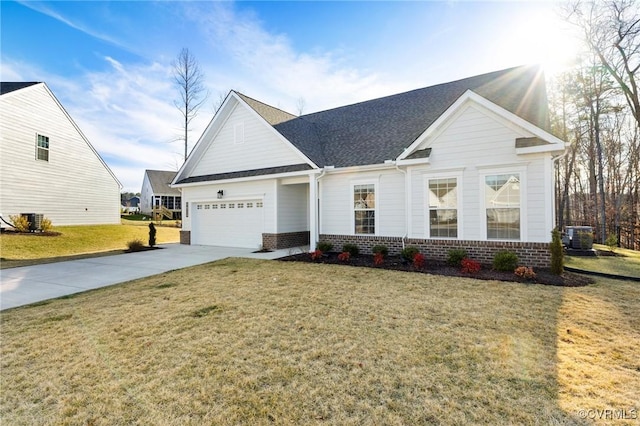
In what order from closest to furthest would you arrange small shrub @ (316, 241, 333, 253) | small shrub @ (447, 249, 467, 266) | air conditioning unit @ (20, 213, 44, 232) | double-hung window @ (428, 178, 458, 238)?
1. small shrub @ (447, 249, 467, 266)
2. double-hung window @ (428, 178, 458, 238)
3. small shrub @ (316, 241, 333, 253)
4. air conditioning unit @ (20, 213, 44, 232)

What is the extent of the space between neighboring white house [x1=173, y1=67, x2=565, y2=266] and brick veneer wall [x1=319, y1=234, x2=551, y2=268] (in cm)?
3

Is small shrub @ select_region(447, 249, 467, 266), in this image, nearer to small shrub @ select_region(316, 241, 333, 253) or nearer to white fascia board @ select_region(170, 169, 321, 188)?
small shrub @ select_region(316, 241, 333, 253)

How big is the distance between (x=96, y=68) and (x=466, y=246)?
60.9 feet

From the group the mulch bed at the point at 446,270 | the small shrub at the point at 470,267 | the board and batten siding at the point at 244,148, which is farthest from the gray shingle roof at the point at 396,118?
the small shrub at the point at 470,267

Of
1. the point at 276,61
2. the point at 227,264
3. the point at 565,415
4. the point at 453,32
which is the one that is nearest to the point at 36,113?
the point at 276,61

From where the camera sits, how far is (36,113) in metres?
18.5

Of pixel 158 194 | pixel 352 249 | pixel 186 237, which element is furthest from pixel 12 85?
pixel 158 194

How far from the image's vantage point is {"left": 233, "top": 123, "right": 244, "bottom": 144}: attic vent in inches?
566

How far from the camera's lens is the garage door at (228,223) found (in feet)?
45.3

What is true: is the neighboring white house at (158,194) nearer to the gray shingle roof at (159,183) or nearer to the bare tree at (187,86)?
the gray shingle roof at (159,183)

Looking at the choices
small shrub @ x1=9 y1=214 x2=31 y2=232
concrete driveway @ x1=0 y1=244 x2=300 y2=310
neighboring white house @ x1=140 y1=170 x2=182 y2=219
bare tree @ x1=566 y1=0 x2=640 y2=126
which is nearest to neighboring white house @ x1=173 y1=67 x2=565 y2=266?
concrete driveway @ x1=0 y1=244 x2=300 y2=310

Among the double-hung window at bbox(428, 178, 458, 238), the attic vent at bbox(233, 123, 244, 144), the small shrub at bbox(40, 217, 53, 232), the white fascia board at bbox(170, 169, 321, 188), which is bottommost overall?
the small shrub at bbox(40, 217, 53, 232)

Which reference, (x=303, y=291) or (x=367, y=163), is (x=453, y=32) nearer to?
(x=367, y=163)

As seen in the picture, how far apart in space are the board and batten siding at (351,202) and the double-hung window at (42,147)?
18.7 m
